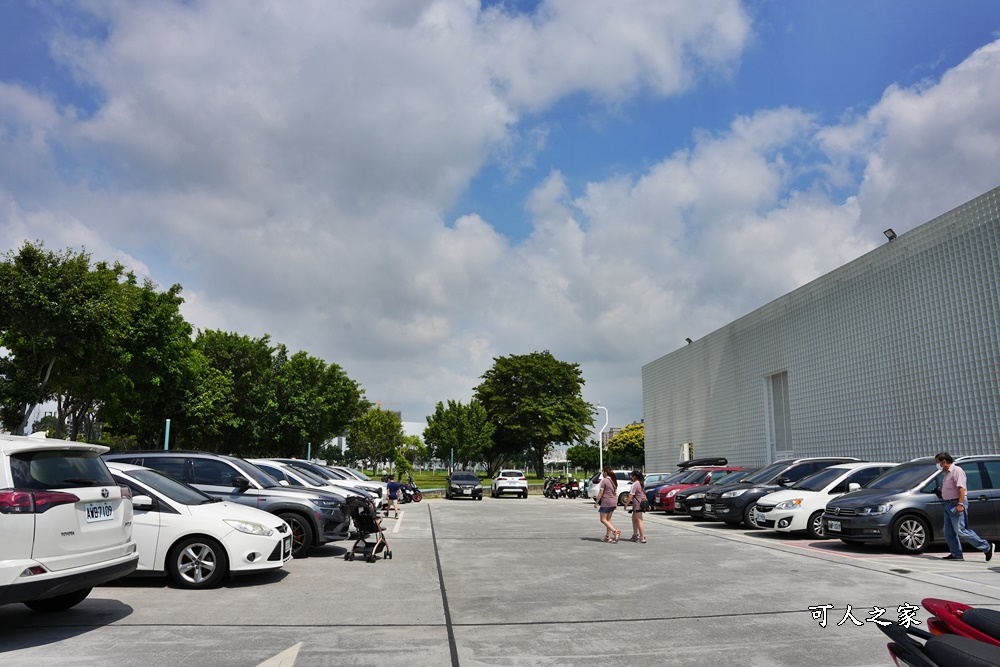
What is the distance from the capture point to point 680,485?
1029 inches

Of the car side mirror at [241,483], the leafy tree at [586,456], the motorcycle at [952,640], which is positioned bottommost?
the motorcycle at [952,640]

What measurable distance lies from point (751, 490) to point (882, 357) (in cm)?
923

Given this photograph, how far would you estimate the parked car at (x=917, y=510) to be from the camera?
12812mm

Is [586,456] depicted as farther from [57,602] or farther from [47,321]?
[57,602]

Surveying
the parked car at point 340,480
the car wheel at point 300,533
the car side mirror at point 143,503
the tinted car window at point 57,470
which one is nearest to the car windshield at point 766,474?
the parked car at point 340,480

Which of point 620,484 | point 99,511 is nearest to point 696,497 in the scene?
point 620,484

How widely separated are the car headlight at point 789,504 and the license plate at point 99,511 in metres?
13.4

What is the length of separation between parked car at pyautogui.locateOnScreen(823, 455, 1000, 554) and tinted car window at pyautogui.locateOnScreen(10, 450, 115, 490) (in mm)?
11867

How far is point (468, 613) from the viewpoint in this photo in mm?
7992

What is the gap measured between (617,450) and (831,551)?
3518 inches

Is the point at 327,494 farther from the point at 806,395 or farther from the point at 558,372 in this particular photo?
the point at 558,372

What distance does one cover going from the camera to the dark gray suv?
11.9 metres

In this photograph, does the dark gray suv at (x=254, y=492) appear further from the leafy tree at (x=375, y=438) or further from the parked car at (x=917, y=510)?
the leafy tree at (x=375, y=438)

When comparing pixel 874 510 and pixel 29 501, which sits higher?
pixel 29 501
